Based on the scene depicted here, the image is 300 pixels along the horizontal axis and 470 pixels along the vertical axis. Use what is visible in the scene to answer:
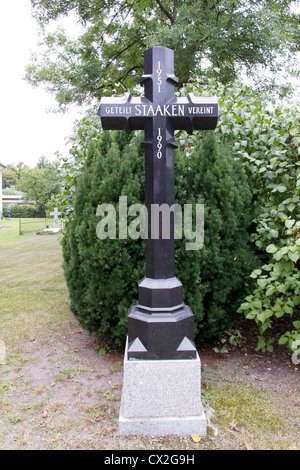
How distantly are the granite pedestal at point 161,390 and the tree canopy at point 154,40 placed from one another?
5.18 m

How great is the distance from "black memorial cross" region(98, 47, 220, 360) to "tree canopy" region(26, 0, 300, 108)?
12.7ft

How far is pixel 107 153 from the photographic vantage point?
3578 millimetres

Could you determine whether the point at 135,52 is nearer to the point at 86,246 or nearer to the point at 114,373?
the point at 86,246

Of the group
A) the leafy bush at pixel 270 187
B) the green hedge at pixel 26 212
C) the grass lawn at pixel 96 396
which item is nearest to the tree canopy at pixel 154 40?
the leafy bush at pixel 270 187

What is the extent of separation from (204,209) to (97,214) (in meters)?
1.06

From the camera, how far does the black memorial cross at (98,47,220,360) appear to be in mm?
2498

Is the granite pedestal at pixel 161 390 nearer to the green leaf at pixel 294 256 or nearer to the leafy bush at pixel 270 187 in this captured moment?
the leafy bush at pixel 270 187

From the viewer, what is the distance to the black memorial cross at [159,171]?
2498 mm

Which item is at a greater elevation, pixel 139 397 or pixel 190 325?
pixel 190 325

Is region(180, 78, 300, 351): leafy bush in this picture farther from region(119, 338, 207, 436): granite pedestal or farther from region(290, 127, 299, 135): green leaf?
region(119, 338, 207, 436): granite pedestal

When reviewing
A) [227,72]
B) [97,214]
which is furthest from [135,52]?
[97,214]

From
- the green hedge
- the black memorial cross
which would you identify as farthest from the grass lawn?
the green hedge

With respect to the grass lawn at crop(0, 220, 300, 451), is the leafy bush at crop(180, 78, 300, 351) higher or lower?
higher

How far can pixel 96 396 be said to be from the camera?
290cm
